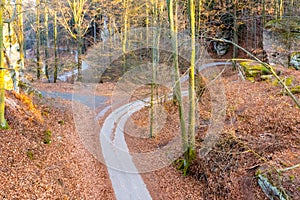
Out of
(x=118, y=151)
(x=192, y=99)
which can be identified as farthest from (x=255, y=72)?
(x=118, y=151)

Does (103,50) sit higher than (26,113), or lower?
higher

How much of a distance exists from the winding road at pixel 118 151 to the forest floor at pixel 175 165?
36 cm

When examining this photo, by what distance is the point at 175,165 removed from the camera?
11.4 m

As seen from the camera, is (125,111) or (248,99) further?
(125,111)

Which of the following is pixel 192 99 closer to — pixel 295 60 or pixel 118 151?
pixel 118 151

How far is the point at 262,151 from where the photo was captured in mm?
8883

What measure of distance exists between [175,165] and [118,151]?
3356mm

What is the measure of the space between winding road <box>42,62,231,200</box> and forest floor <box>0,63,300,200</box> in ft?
1.20

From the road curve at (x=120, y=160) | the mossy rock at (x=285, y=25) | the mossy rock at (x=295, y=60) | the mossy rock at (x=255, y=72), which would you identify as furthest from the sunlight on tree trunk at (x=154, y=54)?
the mossy rock at (x=285, y=25)

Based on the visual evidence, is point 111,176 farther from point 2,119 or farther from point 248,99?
point 248,99

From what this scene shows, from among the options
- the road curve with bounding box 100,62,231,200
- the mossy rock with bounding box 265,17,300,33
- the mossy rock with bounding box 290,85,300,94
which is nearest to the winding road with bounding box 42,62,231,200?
the road curve with bounding box 100,62,231,200

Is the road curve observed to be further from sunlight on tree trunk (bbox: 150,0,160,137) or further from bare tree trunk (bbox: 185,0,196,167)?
bare tree trunk (bbox: 185,0,196,167)

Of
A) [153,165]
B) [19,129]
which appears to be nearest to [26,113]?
[19,129]

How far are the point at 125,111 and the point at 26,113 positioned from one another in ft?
25.6
